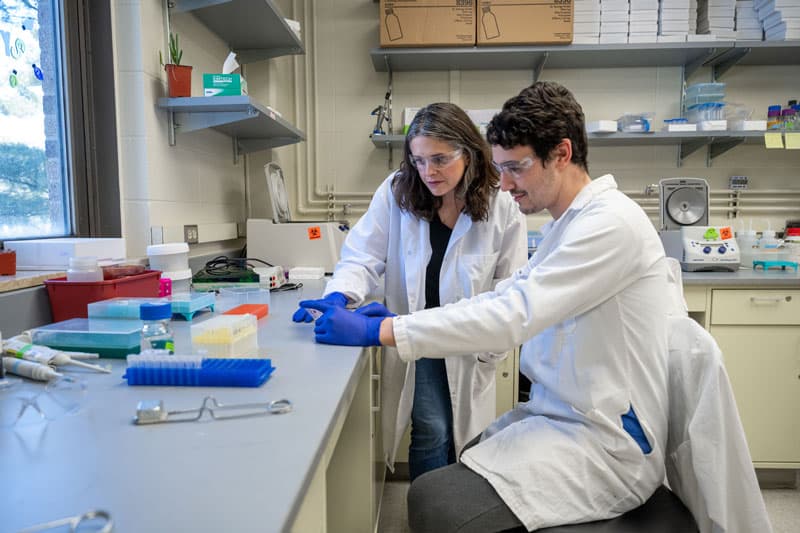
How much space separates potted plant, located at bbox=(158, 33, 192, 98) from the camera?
1698 millimetres

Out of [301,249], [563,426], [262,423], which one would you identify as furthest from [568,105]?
[301,249]

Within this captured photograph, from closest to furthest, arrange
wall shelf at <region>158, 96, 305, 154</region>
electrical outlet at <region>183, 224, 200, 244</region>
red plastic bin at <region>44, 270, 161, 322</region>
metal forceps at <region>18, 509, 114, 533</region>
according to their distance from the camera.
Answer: metal forceps at <region>18, 509, 114, 533</region>
red plastic bin at <region>44, 270, 161, 322</region>
wall shelf at <region>158, 96, 305, 154</region>
electrical outlet at <region>183, 224, 200, 244</region>

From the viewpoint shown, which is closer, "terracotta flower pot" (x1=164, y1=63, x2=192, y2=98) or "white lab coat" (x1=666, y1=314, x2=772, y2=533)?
"white lab coat" (x1=666, y1=314, x2=772, y2=533)

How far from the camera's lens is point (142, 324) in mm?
997

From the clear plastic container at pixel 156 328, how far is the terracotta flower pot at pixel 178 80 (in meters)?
0.96

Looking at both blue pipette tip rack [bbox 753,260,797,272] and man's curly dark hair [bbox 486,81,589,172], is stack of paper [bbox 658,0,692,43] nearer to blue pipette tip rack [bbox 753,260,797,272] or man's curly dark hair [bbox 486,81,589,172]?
blue pipette tip rack [bbox 753,260,797,272]

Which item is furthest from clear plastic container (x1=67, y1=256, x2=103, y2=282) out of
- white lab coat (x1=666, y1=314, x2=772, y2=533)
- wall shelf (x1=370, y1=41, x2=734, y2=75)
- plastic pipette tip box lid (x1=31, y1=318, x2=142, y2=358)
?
wall shelf (x1=370, y1=41, x2=734, y2=75)

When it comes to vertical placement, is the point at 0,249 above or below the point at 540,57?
below

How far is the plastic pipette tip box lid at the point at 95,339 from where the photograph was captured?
94 centimetres

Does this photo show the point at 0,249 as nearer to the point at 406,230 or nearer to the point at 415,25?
the point at 406,230

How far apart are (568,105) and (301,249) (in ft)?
4.53

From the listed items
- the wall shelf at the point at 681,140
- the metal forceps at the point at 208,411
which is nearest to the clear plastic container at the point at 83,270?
the metal forceps at the point at 208,411

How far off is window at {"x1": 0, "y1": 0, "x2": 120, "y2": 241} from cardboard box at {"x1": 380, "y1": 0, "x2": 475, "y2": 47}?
129cm

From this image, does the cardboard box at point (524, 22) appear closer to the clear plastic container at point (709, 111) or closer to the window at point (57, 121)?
the clear plastic container at point (709, 111)
